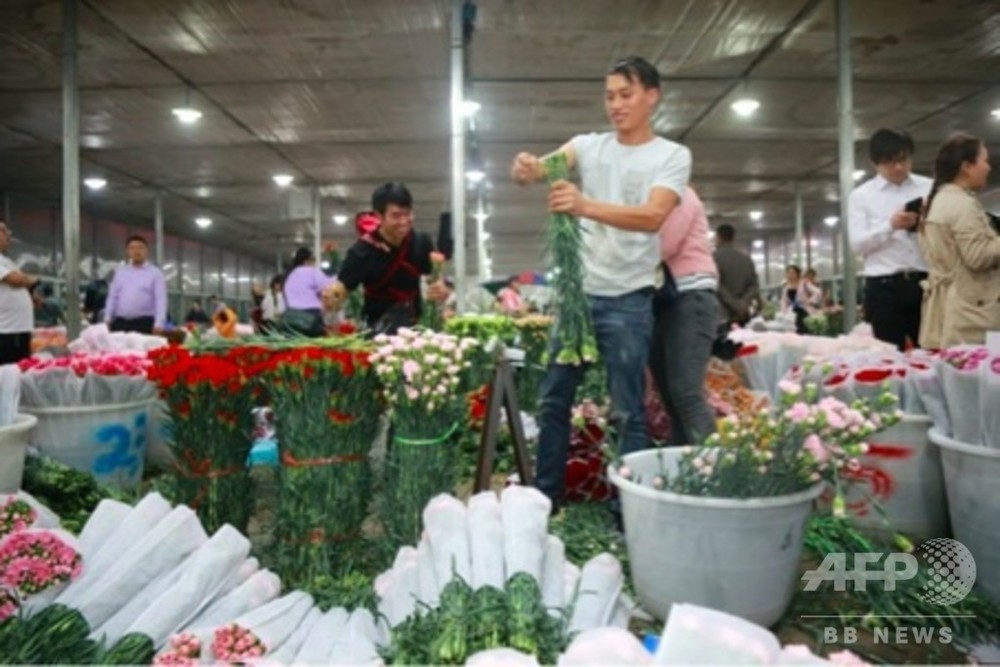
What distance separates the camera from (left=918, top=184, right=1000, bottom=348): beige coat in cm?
256

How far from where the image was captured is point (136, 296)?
532 cm

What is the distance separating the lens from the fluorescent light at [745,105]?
775 cm

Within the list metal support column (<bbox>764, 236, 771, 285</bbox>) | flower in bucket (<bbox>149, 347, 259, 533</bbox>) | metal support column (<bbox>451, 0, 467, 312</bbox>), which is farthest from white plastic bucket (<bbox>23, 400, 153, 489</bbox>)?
metal support column (<bbox>764, 236, 771, 285</bbox>)

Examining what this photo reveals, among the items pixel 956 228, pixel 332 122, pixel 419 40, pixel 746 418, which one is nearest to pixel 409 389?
pixel 746 418

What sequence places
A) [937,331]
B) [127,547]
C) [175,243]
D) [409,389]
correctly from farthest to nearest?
[175,243] < [937,331] < [409,389] < [127,547]

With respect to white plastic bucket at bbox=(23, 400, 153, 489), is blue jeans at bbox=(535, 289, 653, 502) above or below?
above

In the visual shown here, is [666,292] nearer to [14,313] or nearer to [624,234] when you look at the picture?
[624,234]

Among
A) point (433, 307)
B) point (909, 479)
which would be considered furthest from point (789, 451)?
point (433, 307)

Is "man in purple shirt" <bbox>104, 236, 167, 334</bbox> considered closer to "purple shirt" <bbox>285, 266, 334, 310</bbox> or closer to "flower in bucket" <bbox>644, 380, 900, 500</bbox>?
"purple shirt" <bbox>285, 266, 334, 310</bbox>

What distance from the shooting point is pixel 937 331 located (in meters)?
2.81

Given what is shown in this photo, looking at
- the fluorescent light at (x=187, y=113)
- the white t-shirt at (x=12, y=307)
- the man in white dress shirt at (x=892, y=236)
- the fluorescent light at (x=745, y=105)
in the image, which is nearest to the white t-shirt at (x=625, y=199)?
the man in white dress shirt at (x=892, y=236)

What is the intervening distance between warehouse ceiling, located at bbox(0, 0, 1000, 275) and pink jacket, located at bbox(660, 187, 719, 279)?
0.44 m

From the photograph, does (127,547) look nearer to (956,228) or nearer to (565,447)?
(565,447)

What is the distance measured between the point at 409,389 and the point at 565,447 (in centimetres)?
63
